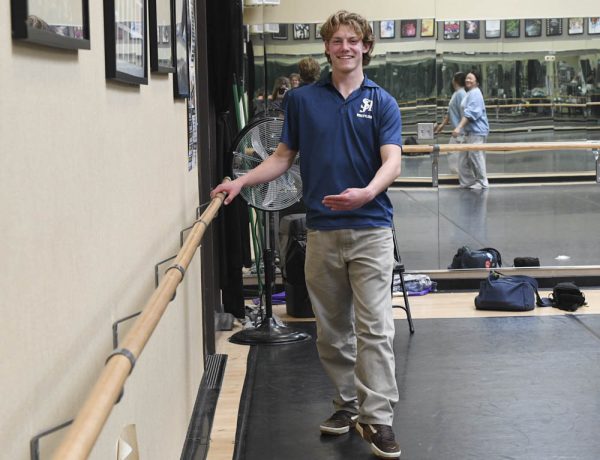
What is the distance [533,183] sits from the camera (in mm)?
10641

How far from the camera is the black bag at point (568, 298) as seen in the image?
741 centimetres

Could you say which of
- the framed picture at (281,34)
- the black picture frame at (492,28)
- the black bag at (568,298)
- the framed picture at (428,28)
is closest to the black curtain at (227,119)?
the framed picture at (281,34)

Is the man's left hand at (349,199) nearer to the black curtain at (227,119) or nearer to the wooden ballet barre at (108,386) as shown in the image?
the wooden ballet barre at (108,386)

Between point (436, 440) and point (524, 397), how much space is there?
2.79 feet

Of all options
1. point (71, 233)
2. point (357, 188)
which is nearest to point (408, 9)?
point (357, 188)

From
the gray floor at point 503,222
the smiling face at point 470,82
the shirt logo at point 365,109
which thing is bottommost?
the gray floor at point 503,222

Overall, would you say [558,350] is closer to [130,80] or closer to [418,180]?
[418,180]

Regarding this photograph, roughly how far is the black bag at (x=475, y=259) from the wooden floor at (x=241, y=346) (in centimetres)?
32

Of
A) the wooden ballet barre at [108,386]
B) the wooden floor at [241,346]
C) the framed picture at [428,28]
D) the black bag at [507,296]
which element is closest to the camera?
the wooden ballet barre at [108,386]

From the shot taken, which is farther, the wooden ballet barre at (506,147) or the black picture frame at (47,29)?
the wooden ballet barre at (506,147)

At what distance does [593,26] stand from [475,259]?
240 centimetres

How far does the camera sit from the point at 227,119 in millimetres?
6762

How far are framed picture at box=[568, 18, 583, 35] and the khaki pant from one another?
5602 millimetres

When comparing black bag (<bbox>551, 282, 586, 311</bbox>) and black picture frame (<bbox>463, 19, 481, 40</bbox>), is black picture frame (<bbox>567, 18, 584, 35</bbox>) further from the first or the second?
black bag (<bbox>551, 282, 586, 311</bbox>)
